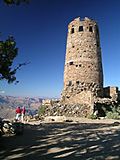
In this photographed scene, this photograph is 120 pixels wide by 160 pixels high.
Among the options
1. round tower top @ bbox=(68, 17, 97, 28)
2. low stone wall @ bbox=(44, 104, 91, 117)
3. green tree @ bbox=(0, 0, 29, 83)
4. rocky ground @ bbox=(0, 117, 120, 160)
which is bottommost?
rocky ground @ bbox=(0, 117, 120, 160)

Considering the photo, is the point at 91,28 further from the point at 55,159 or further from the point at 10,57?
the point at 55,159

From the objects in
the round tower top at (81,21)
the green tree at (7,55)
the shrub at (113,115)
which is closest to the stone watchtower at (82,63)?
the round tower top at (81,21)

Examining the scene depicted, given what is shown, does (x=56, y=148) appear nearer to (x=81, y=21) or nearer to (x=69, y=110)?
(x=69, y=110)

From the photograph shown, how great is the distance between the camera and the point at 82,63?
1344 inches

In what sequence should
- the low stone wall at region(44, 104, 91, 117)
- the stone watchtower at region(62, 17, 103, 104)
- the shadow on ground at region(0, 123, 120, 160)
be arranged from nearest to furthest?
the shadow on ground at region(0, 123, 120, 160) → the low stone wall at region(44, 104, 91, 117) → the stone watchtower at region(62, 17, 103, 104)

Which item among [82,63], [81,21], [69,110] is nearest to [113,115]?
[69,110]

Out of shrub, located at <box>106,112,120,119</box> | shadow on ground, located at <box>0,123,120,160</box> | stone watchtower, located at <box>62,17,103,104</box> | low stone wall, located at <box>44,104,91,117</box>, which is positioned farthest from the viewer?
stone watchtower, located at <box>62,17,103,104</box>

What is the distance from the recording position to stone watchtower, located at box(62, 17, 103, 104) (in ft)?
111

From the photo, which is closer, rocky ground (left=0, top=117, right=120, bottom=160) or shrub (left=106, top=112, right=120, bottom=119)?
rocky ground (left=0, top=117, right=120, bottom=160)

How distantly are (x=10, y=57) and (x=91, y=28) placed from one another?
2529cm

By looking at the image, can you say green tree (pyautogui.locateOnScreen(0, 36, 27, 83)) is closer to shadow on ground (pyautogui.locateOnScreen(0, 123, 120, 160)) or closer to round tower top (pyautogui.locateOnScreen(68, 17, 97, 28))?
shadow on ground (pyautogui.locateOnScreen(0, 123, 120, 160))

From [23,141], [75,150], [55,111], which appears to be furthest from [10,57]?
[55,111]

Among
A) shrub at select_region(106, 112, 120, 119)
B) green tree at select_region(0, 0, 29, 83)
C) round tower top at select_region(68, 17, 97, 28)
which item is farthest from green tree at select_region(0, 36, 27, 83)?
round tower top at select_region(68, 17, 97, 28)

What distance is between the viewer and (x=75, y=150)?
31.4 ft
